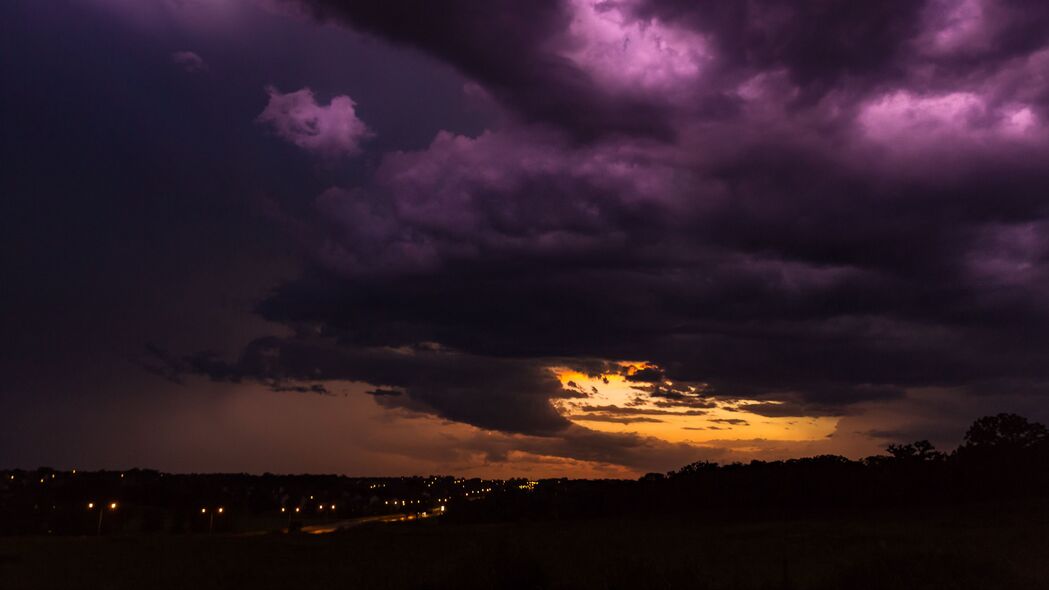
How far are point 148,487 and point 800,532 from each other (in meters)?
153

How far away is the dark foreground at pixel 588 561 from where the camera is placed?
32156 millimetres

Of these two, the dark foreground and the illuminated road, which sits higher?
the illuminated road

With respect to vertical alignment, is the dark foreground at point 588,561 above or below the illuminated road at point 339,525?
below

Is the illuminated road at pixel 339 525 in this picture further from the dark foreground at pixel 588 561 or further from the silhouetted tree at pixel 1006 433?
the silhouetted tree at pixel 1006 433

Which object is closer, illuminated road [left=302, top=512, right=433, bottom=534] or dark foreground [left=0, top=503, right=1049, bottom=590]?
dark foreground [left=0, top=503, right=1049, bottom=590]

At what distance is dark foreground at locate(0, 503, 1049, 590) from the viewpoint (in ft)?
105

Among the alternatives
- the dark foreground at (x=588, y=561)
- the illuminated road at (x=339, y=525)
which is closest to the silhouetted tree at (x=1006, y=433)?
the dark foreground at (x=588, y=561)

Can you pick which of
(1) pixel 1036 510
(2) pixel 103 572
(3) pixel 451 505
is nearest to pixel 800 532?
(1) pixel 1036 510

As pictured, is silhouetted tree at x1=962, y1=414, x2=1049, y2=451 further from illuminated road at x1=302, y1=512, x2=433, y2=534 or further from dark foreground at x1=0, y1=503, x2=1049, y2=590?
illuminated road at x1=302, y1=512, x2=433, y2=534

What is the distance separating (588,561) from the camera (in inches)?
1837

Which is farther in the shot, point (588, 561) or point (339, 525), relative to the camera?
point (339, 525)

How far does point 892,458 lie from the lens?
145375mm

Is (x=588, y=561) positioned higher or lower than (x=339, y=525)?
lower

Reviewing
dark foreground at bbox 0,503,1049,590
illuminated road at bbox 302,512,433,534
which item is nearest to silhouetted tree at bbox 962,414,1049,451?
dark foreground at bbox 0,503,1049,590
